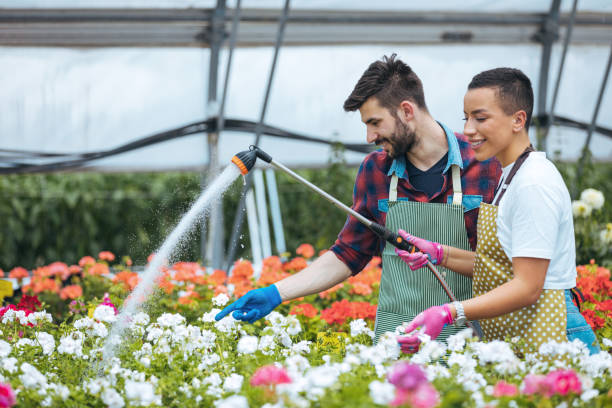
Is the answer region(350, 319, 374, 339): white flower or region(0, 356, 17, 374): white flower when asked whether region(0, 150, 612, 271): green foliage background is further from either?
region(0, 356, 17, 374): white flower

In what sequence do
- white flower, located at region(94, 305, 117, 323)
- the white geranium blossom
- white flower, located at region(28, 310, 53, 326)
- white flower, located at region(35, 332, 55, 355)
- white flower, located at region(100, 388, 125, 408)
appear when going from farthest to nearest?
white flower, located at region(28, 310, 53, 326), white flower, located at region(94, 305, 117, 323), white flower, located at region(35, 332, 55, 355), the white geranium blossom, white flower, located at region(100, 388, 125, 408)

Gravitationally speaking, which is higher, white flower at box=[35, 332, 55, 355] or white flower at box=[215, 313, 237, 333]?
white flower at box=[215, 313, 237, 333]

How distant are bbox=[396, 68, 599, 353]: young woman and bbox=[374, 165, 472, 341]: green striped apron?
258mm

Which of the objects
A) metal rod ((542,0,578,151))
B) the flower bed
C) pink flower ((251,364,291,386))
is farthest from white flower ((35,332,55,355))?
metal rod ((542,0,578,151))

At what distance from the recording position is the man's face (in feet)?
6.49

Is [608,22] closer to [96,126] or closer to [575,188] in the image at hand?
[575,188]

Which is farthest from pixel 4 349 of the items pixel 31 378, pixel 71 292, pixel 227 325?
pixel 71 292

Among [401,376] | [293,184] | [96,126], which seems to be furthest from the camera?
[293,184]

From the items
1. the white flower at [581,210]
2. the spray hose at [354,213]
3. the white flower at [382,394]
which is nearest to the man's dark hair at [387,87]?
the spray hose at [354,213]

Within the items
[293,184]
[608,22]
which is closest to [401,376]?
[608,22]

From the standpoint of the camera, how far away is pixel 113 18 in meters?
4.09

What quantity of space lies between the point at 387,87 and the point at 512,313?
0.80 meters

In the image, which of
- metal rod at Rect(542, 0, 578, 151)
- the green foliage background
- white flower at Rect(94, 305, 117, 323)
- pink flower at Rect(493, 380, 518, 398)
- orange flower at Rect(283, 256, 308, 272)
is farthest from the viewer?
the green foliage background

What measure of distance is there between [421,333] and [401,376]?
0.42m
